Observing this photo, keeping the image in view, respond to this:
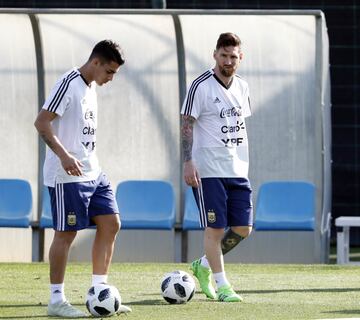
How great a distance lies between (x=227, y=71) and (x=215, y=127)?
0.41m

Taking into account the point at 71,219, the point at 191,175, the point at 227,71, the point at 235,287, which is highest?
the point at 227,71

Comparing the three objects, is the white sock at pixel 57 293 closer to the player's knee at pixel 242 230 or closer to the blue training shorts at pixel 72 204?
the blue training shorts at pixel 72 204

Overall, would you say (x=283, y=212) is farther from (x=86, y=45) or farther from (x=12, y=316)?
(x=12, y=316)

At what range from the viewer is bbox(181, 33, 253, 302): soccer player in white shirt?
362 inches

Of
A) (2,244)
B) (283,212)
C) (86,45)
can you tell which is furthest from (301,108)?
(2,244)

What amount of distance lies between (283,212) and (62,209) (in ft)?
21.0

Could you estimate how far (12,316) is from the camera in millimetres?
8242

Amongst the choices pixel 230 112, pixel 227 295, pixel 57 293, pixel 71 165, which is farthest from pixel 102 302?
pixel 230 112

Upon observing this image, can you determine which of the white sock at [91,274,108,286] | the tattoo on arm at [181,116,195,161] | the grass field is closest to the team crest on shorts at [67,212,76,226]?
the white sock at [91,274,108,286]

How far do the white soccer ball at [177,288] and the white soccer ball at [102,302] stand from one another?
0.81 meters

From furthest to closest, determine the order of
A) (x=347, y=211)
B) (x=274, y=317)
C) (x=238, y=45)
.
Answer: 1. (x=347, y=211)
2. (x=238, y=45)
3. (x=274, y=317)

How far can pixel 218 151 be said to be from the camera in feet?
30.4

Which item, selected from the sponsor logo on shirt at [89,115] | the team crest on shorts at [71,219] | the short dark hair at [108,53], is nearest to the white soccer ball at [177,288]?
the team crest on shorts at [71,219]

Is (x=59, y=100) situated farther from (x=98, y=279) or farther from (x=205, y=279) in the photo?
(x=205, y=279)
